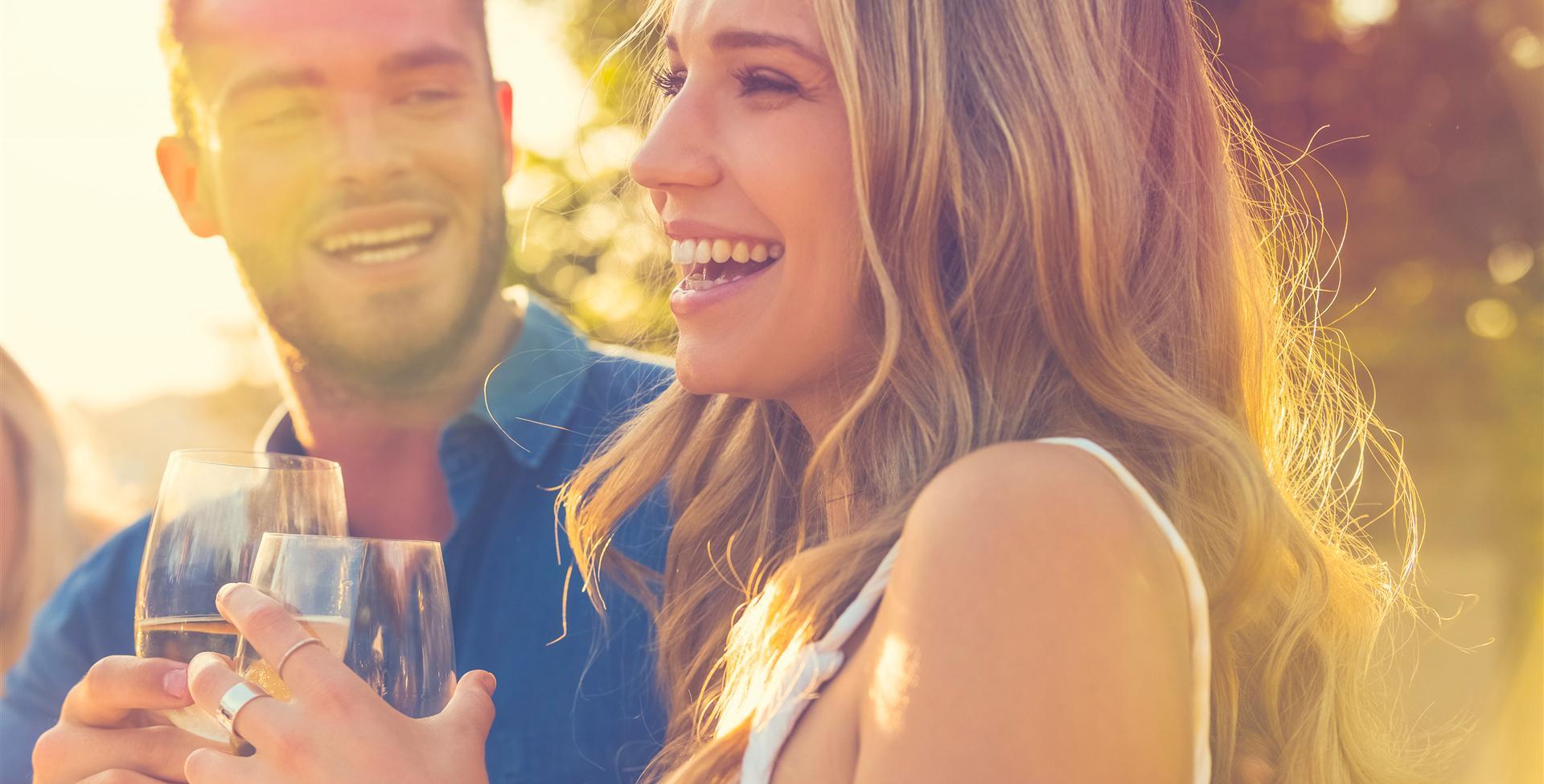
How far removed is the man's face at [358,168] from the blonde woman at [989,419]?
90cm

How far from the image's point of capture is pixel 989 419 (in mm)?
1285

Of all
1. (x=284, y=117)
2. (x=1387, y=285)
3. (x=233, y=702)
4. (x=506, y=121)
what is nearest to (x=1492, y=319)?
(x=1387, y=285)

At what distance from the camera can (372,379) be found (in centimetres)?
243

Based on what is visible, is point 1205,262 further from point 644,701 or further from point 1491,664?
point 1491,664

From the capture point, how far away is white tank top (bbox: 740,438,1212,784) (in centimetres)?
109

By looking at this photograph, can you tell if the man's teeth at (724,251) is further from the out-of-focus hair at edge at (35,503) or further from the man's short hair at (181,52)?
the out-of-focus hair at edge at (35,503)

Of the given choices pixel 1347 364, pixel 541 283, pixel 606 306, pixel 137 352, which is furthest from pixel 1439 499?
pixel 137 352

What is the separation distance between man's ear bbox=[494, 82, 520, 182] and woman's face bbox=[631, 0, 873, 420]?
3.29 feet

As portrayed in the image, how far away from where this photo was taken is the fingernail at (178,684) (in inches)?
47.1

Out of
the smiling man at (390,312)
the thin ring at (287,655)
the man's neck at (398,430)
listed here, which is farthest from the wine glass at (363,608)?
the man's neck at (398,430)

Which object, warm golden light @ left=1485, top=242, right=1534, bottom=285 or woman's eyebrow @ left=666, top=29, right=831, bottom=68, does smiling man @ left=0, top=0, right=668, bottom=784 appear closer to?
woman's eyebrow @ left=666, top=29, right=831, bottom=68

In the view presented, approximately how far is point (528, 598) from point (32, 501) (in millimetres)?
1982

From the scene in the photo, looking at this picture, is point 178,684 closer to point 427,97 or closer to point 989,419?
point 989,419

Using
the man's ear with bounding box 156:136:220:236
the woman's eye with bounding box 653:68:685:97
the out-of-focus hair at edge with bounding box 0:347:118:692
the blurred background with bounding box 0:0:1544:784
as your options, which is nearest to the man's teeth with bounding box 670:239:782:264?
the woman's eye with bounding box 653:68:685:97
